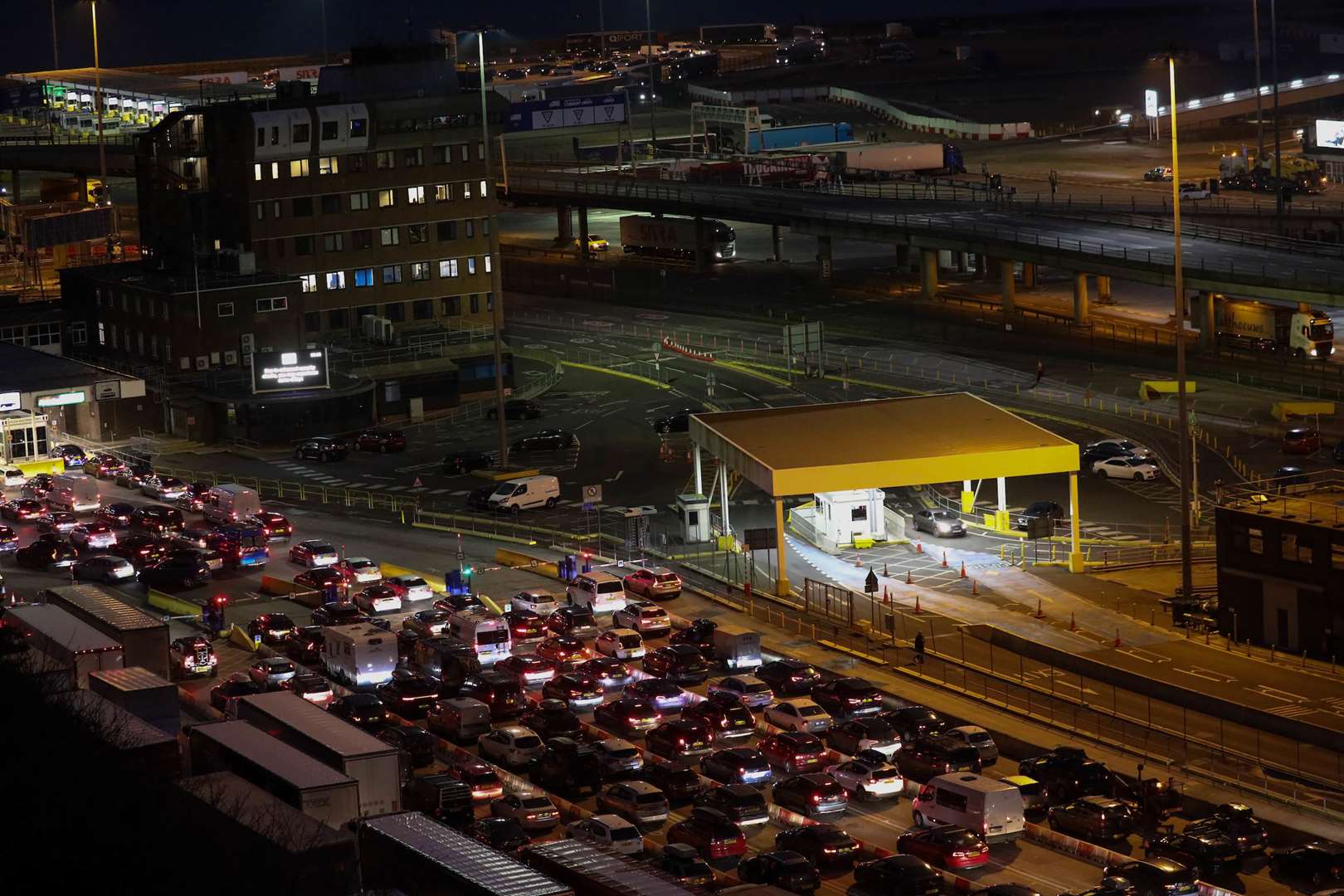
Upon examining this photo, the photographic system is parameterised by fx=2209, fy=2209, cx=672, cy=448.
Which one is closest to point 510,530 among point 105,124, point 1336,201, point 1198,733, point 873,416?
point 873,416

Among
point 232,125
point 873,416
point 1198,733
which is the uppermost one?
point 232,125

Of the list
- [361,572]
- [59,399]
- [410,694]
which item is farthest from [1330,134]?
[410,694]

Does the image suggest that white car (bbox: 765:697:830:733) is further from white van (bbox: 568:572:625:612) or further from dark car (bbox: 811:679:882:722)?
white van (bbox: 568:572:625:612)

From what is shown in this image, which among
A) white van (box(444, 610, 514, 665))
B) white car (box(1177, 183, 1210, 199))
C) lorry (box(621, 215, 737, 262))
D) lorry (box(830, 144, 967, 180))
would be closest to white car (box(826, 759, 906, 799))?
white van (box(444, 610, 514, 665))

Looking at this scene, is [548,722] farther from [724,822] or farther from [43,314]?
[43,314]

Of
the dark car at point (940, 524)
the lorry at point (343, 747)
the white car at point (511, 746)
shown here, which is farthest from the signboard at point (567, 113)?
the lorry at point (343, 747)

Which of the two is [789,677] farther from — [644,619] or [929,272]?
[929,272]
